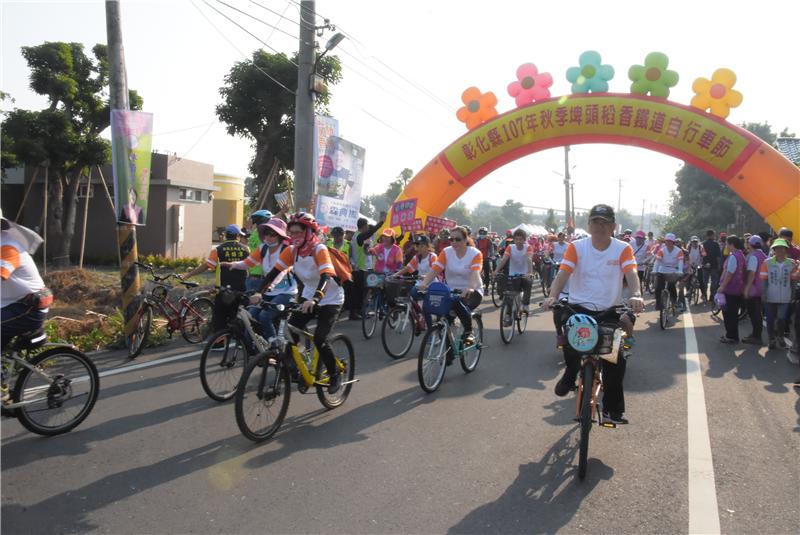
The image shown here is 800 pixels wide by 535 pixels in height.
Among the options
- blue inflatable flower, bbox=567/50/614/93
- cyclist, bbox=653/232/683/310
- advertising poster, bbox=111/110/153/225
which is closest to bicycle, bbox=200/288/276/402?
advertising poster, bbox=111/110/153/225

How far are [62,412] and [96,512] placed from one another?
5.85 ft

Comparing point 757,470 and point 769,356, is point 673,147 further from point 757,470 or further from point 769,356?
point 757,470

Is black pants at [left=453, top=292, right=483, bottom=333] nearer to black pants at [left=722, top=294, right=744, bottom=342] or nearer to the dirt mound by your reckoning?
black pants at [left=722, top=294, right=744, bottom=342]

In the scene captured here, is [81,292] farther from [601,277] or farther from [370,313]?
[601,277]

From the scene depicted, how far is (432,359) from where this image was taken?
6844mm

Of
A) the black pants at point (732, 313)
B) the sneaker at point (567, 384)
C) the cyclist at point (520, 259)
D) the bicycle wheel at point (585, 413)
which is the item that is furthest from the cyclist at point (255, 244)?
the black pants at point (732, 313)

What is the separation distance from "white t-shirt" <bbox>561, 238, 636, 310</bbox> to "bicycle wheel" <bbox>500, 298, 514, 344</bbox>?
5041mm

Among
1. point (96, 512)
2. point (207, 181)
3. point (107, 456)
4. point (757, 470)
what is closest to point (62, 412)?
point (107, 456)

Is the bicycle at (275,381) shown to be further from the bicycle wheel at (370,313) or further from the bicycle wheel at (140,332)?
the bicycle wheel at (370,313)

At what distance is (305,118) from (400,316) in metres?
6.40

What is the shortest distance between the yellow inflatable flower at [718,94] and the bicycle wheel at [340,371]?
1405cm

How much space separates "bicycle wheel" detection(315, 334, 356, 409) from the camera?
5859 mm

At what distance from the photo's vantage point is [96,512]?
12.3 feet

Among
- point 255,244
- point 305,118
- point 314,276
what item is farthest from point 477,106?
point 314,276
